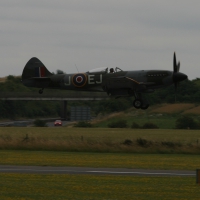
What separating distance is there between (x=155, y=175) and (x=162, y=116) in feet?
227

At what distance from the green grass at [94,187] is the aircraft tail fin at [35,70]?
1807cm

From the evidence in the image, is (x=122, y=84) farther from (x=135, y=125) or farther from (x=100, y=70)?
(x=135, y=125)

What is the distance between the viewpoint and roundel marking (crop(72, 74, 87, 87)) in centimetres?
4603

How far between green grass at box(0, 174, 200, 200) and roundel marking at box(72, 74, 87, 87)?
1503 cm

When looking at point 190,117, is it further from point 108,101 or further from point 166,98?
point 108,101

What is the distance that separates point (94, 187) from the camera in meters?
26.9

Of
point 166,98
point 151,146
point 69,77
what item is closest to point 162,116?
point 166,98

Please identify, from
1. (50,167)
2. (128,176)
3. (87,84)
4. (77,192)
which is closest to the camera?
(77,192)

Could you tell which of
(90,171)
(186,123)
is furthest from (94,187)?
(186,123)

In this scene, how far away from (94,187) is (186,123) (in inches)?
2860

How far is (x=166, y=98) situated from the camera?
10212 cm

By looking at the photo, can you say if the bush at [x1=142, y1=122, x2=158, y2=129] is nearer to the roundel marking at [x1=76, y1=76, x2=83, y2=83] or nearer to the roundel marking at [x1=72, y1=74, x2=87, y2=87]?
the roundel marking at [x1=72, y1=74, x2=87, y2=87]

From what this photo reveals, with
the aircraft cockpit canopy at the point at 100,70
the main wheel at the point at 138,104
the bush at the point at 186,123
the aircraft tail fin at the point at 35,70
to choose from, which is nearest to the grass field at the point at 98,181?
the main wheel at the point at 138,104

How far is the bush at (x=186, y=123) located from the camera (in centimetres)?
9756
